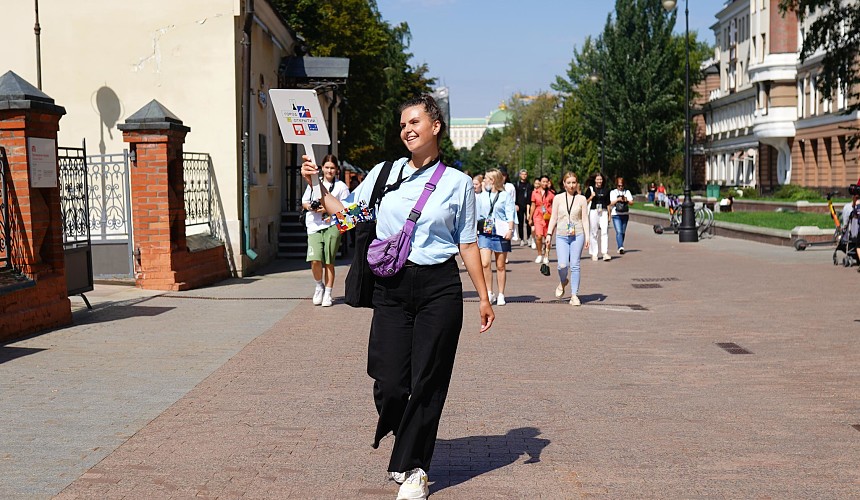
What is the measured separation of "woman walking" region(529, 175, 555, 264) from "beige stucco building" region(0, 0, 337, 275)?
6186 mm

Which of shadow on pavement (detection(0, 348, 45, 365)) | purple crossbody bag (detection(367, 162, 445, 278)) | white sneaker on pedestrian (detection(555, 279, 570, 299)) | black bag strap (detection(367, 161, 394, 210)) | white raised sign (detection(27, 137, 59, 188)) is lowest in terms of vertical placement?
white sneaker on pedestrian (detection(555, 279, 570, 299))

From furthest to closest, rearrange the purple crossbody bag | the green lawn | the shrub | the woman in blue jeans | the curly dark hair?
the shrub → the green lawn → the woman in blue jeans → the curly dark hair → the purple crossbody bag

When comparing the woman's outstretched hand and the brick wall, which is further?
the brick wall

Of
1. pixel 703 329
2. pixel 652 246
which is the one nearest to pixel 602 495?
pixel 703 329

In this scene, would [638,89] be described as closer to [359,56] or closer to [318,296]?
[359,56]

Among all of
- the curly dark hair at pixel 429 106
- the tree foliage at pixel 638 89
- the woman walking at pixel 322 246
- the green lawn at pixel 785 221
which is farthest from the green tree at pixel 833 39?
the tree foliage at pixel 638 89

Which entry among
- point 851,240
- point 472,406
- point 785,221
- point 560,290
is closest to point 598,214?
point 851,240

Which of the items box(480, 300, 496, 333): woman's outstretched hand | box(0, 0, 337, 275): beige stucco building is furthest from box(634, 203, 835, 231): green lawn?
box(480, 300, 496, 333): woman's outstretched hand

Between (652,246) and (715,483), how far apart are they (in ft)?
76.5

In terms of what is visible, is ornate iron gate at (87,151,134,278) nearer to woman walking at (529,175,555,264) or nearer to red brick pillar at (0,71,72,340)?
red brick pillar at (0,71,72,340)

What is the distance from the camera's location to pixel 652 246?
92.5ft

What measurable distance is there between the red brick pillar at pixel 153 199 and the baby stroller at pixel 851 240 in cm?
1093

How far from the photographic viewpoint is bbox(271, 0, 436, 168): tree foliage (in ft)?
128

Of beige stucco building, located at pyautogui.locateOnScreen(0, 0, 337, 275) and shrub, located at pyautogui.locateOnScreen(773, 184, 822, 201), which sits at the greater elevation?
beige stucco building, located at pyautogui.locateOnScreen(0, 0, 337, 275)
